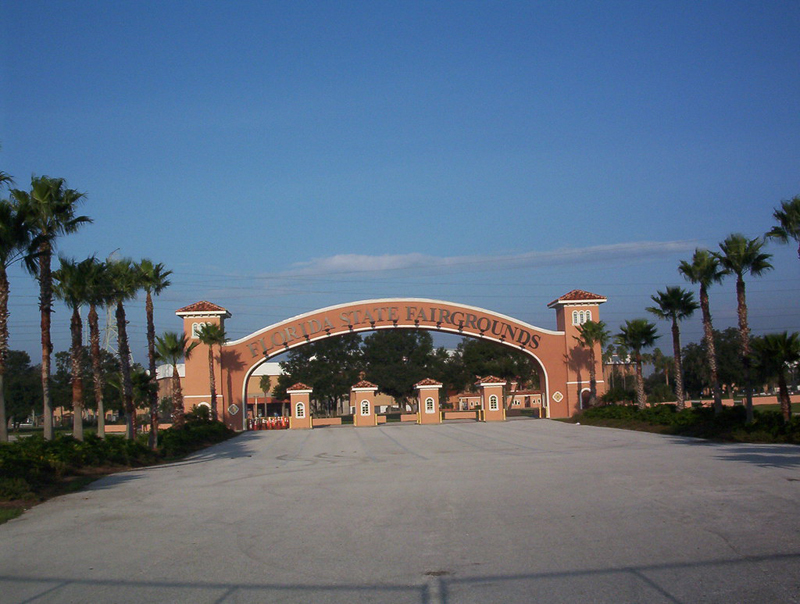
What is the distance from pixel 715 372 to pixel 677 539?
2639 cm

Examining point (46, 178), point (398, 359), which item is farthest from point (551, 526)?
point (398, 359)

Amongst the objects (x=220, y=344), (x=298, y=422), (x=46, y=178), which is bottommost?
(x=298, y=422)

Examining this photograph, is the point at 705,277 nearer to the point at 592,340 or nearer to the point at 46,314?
the point at 592,340

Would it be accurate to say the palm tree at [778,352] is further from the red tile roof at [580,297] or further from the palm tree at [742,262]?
the red tile roof at [580,297]

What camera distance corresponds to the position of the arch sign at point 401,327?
50375 mm

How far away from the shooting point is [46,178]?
23.0 m

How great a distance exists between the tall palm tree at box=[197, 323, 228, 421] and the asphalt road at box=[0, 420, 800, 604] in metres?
28.0

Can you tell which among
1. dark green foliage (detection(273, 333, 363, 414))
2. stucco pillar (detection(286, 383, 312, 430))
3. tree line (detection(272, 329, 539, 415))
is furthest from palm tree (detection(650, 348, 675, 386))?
stucco pillar (detection(286, 383, 312, 430))

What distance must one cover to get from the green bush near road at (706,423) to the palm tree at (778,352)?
0.87 meters

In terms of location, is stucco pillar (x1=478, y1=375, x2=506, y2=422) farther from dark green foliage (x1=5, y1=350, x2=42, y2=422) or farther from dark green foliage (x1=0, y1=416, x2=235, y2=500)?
dark green foliage (x1=5, y1=350, x2=42, y2=422)

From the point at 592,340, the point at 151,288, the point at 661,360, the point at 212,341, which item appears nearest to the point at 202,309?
the point at 212,341

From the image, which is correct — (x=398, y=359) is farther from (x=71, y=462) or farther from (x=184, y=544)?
(x=184, y=544)

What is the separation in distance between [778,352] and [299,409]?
3541 cm

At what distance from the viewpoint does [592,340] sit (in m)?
51.2
